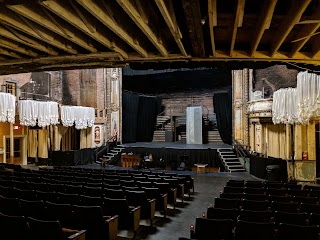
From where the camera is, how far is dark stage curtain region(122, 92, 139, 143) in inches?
848

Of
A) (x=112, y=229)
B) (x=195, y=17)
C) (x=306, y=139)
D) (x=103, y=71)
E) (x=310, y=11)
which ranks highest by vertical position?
(x=103, y=71)

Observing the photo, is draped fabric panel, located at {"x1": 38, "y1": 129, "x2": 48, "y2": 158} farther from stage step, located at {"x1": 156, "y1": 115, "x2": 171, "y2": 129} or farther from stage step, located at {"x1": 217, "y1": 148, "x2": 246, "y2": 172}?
stage step, located at {"x1": 217, "y1": 148, "x2": 246, "y2": 172}

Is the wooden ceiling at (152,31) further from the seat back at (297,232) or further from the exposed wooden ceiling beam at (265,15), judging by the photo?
the seat back at (297,232)

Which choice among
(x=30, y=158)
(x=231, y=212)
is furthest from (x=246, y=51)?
(x=30, y=158)

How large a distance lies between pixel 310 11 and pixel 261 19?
971 millimetres

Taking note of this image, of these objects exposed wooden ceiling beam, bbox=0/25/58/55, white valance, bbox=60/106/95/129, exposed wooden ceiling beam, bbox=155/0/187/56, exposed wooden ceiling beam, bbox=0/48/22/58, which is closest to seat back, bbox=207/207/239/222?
exposed wooden ceiling beam, bbox=155/0/187/56

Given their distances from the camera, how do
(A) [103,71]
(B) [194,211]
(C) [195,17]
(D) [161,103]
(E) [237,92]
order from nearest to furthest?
(C) [195,17] < (B) [194,211] < (E) [237,92] < (A) [103,71] < (D) [161,103]

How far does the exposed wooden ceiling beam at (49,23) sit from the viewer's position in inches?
121

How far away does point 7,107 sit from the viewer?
12773 millimetres

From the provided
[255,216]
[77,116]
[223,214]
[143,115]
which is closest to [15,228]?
[223,214]

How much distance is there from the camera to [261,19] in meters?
3.61

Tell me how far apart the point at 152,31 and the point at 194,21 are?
0.82 meters

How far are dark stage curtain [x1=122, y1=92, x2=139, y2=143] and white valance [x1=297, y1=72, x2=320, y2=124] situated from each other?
46.6 feet

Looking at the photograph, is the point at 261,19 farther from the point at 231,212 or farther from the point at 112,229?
the point at 112,229
